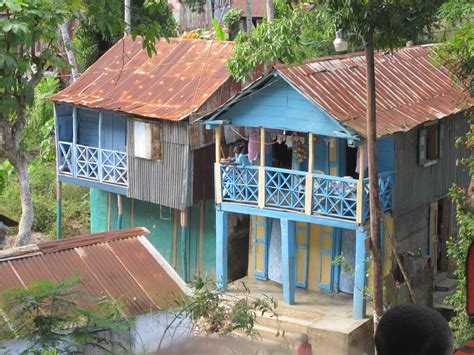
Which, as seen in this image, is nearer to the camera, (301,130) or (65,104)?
(301,130)

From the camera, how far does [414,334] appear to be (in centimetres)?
280

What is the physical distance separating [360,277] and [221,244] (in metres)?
2.73

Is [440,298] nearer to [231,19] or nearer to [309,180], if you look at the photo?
[309,180]

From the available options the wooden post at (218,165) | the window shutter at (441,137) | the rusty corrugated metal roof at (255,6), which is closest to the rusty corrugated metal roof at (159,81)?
the wooden post at (218,165)

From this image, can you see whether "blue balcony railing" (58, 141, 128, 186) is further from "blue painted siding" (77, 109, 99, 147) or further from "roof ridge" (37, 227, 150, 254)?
"roof ridge" (37, 227, 150, 254)

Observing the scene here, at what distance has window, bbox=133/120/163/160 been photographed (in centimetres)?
1652

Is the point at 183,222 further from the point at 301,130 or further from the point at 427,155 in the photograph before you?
the point at 427,155

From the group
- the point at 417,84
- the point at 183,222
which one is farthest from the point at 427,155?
the point at 183,222

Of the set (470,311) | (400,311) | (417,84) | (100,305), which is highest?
(417,84)

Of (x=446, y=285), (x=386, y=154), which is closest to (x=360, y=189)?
(x=386, y=154)

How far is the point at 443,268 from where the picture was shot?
17.1 meters

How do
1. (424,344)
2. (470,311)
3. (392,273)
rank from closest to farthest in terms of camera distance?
1. (424,344)
2. (470,311)
3. (392,273)

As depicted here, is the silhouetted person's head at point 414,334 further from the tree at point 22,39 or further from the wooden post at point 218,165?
the wooden post at point 218,165

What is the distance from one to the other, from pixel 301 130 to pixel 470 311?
32.9 ft
